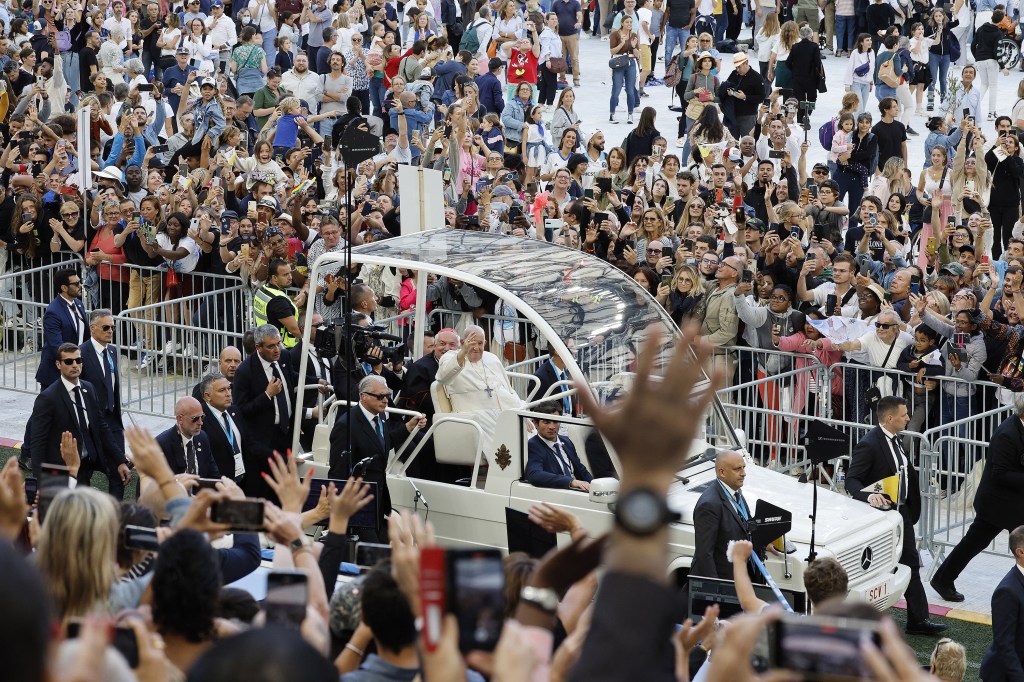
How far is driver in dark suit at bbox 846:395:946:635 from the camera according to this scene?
1014cm

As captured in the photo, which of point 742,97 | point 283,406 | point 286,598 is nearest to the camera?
point 286,598

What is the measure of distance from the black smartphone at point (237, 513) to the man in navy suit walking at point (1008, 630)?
4.50 metres

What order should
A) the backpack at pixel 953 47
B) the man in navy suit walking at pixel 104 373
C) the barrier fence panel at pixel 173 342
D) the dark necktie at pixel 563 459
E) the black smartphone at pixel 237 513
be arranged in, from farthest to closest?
the backpack at pixel 953 47 → the barrier fence panel at pixel 173 342 → the man in navy suit walking at pixel 104 373 → the dark necktie at pixel 563 459 → the black smartphone at pixel 237 513

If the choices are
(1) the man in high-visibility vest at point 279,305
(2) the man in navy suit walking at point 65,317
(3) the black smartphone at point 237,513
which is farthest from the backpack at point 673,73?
(3) the black smartphone at point 237,513

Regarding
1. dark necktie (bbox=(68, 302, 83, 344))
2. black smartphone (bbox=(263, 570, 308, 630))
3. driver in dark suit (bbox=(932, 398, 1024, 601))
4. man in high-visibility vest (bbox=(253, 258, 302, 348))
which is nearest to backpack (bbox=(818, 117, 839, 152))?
man in high-visibility vest (bbox=(253, 258, 302, 348))

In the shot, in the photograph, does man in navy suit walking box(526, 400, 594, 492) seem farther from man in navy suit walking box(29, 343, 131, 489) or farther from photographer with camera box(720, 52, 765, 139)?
photographer with camera box(720, 52, 765, 139)

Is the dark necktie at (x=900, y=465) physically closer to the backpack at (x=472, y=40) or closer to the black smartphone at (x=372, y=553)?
the black smartphone at (x=372, y=553)

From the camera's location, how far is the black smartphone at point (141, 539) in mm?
5500

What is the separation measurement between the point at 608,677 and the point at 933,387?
32.9ft

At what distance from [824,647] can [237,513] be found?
9.42 feet

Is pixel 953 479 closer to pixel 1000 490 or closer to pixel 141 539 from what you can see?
pixel 1000 490

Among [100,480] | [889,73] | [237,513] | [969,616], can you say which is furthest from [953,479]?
[889,73]

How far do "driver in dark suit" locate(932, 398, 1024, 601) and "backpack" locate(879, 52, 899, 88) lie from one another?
1315cm

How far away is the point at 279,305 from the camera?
12828mm
